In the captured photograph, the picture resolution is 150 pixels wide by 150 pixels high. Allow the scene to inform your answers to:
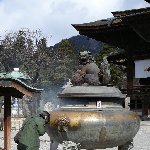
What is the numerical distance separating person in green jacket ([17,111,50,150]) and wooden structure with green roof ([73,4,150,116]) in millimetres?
10266

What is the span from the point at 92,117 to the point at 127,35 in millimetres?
12916

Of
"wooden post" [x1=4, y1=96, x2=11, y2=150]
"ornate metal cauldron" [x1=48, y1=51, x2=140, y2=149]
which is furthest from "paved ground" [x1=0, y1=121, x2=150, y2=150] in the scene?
"ornate metal cauldron" [x1=48, y1=51, x2=140, y2=149]

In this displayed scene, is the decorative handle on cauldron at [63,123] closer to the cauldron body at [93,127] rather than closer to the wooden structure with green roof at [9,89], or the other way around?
the cauldron body at [93,127]

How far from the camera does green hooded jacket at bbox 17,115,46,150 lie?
599 centimetres

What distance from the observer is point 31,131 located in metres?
6.01

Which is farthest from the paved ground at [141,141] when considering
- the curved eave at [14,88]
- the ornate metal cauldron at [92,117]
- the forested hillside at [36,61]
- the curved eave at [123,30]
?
the forested hillside at [36,61]

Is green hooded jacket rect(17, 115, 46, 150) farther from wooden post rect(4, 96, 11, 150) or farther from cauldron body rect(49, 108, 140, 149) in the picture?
wooden post rect(4, 96, 11, 150)

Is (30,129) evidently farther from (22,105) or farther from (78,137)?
(22,105)

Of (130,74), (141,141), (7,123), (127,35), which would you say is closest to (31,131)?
(7,123)

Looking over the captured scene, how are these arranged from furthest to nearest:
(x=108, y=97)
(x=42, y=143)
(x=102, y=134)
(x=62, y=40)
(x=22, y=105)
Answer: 1. (x=62, y=40)
2. (x=22, y=105)
3. (x=42, y=143)
4. (x=108, y=97)
5. (x=102, y=134)

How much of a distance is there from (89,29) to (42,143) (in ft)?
19.8

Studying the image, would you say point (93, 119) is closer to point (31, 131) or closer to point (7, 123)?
point (31, 131)

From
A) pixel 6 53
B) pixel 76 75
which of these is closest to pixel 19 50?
pixel 6 53

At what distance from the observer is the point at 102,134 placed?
594cm
